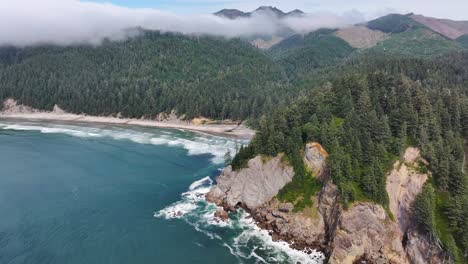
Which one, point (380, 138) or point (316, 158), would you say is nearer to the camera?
point (380, 138)

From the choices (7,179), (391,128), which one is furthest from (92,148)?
(391,128)

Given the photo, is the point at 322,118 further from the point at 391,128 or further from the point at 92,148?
the point at 92,148

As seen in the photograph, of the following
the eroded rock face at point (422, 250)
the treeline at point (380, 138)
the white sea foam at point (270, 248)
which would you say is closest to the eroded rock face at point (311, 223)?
the white sea foam at point (270, 248)

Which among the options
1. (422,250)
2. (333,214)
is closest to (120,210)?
(333,214)

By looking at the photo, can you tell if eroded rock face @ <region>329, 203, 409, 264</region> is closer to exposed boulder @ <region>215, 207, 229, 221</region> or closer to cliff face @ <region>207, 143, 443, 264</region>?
cliff face @ <region>207, 143, 443, 264</region>

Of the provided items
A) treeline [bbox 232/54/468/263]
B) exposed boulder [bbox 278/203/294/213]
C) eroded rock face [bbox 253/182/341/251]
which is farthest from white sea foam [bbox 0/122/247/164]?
eroded rock face [bbox 253/182/341/251]

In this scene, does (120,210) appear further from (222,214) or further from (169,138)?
(169,138)
